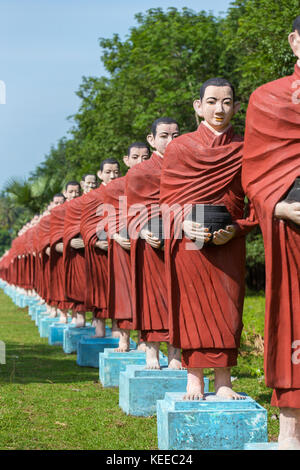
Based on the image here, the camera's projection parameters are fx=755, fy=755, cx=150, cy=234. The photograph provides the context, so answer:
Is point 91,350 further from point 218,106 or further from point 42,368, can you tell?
point 218,106

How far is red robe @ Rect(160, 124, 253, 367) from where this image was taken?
545 centimetres

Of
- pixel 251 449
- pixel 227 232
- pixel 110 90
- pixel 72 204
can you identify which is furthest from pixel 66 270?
pixel 110 90

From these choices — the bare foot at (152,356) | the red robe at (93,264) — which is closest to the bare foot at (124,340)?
the red robe at (93,264)

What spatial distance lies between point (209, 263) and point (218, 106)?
1164 millimetres

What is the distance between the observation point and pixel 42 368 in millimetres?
10297

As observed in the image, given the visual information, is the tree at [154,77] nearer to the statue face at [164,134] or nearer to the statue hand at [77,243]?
the statue hand at [77,243]

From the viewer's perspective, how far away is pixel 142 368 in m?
7.23

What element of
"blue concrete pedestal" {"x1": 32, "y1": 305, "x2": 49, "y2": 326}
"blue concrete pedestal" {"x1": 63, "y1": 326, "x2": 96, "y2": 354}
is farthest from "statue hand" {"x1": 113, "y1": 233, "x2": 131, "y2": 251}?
"blue concrete pedestal" {"x1": 32, "y1": 305, "x2": 49, "y2": 326}

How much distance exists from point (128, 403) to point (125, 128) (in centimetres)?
1691

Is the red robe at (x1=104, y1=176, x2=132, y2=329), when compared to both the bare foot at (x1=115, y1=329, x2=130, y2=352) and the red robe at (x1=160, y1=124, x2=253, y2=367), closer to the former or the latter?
the bare foot at (x1=115, y1=329, x2=130, y2=352)

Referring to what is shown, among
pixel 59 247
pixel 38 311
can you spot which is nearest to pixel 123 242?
pixel 59 247

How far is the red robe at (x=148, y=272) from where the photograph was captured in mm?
7059

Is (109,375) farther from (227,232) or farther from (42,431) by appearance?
(227,232)
